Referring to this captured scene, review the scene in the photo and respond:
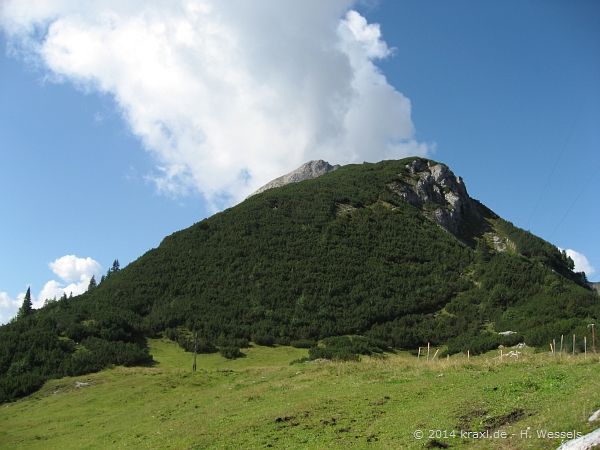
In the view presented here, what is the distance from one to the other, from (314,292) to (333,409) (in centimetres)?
6173

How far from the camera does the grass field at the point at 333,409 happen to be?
12.4 m

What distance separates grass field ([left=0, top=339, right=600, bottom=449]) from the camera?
1236 cm

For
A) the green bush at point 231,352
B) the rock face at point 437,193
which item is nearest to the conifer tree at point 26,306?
the green bush at point 231,352

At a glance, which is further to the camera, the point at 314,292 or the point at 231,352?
the point at 314,292

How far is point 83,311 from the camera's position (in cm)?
6719

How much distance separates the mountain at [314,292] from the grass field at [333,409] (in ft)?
50.4

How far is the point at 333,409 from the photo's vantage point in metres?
17.5

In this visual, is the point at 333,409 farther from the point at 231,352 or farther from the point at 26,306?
the point at 26,306

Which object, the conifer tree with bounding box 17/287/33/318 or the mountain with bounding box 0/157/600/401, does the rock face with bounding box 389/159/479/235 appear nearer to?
the mountain with bounding box 0/157/600/401

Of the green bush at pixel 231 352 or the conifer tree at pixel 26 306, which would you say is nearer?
the green bush at pixel 231 352

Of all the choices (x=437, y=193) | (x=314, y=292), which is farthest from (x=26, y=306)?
(x=437, y=193)

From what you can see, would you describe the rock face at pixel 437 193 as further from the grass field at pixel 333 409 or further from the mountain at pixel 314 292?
the grass field at pixel 333 409

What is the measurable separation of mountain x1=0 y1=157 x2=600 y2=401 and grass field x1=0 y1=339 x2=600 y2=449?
605 inches

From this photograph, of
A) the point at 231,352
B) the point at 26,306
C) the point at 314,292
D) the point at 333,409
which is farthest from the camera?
the point at 26,306
